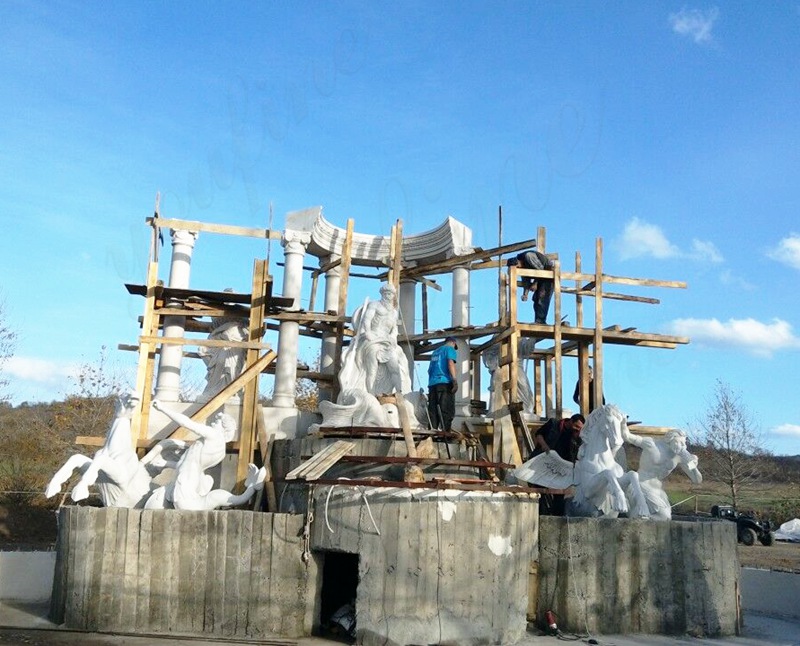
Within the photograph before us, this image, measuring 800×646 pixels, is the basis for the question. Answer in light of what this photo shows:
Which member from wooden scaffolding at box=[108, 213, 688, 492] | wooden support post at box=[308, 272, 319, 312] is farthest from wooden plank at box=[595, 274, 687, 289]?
wooden support post at box=[308, 272, 319, 312]

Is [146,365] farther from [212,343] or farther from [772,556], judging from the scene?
[772,556]

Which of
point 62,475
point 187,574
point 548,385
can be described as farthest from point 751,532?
point 62,475

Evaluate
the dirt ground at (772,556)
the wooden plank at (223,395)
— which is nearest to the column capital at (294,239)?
the wooden plank at (223,395)

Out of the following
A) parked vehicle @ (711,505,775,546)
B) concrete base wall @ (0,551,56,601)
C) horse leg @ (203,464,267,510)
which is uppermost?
horse leg @ (203,464,267,510)

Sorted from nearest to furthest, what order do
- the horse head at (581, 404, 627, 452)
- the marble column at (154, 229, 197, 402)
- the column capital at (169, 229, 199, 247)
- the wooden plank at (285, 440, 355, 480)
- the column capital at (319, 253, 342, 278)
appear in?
the wooden plank at (285, 440, 355, 480), the horse head at (581, 404, 627, 452), the marble column at (154, 229, 197, 402), the column capital at (169, 229, 199, 247), the column capital at (319, 253, 342, 278)

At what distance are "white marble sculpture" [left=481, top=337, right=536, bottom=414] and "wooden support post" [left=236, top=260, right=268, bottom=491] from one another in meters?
5.01

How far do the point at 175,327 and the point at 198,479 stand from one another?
4.92 m

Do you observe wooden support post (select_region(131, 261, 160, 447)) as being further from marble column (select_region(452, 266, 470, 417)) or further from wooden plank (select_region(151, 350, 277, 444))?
marble column (select_region(452, 266, 470, 417))

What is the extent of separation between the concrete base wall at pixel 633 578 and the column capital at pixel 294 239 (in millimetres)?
8688

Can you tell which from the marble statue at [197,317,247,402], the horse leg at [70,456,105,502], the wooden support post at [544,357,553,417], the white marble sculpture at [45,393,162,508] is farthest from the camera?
the wooden support post at [544,357,553,417]

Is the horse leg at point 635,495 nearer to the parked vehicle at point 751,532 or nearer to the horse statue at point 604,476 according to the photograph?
the horse statue at point 604,476

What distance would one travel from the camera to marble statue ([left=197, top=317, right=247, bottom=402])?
14875 mm

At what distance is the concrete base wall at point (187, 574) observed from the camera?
938 cm

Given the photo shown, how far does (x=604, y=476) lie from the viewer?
11.1 m
